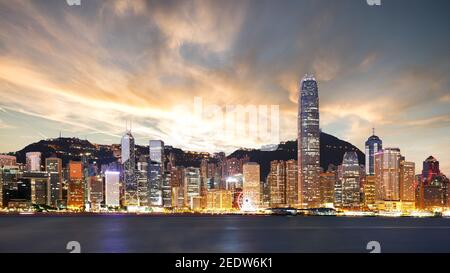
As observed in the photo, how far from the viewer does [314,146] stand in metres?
103
